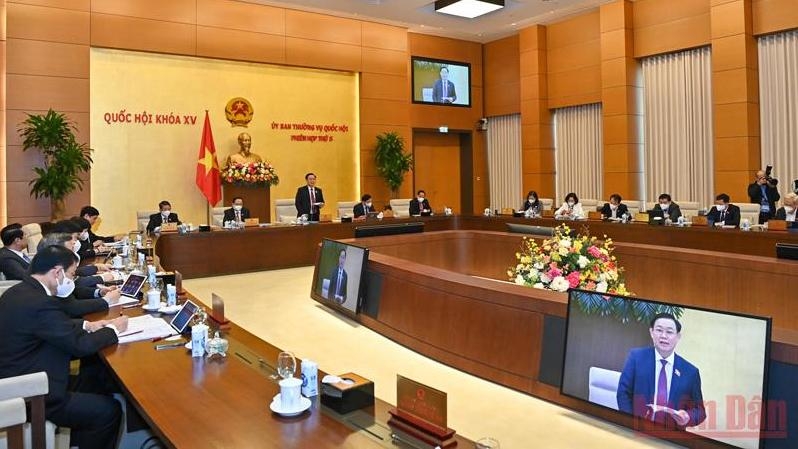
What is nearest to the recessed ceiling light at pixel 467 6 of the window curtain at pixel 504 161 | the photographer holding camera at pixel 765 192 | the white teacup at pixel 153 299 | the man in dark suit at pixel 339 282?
the window curtain at pixel 504 161

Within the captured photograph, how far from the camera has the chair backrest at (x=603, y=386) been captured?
2759 millimetres

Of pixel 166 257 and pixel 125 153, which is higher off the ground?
pixel 125 153

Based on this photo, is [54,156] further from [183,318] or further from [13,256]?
[183,318]

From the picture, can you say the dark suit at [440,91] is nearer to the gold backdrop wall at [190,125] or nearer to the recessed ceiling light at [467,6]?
the gold backdrop wall at [190,125]

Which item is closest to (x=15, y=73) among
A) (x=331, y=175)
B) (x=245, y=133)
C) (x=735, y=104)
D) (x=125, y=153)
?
(x=125, y=153)

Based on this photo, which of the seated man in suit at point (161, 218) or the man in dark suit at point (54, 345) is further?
the seated man in suit at point (161, 218)

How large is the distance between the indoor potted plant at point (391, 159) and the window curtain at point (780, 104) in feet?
19.8

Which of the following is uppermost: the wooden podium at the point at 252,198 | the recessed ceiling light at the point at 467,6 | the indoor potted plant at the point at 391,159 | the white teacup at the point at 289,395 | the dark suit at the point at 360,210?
the recessed ceiling light at the point at 467,6

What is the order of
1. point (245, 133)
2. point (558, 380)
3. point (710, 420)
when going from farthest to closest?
point (245, 133) → point (558, 380) → point (710, 420)

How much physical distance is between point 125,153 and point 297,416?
28.2ft

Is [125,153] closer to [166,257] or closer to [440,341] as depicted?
[166,257]

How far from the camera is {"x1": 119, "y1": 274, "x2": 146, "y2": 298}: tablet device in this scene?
3.63 metres

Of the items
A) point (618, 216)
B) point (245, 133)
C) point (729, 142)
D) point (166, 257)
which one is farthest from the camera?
point (245, 133)

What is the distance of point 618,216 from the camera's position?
8.17 meters
